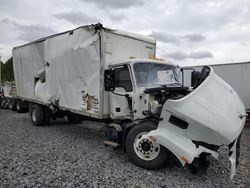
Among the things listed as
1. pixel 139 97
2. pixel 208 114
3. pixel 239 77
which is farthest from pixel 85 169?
pixel 239 77

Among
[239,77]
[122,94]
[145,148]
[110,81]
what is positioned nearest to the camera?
[145,148]

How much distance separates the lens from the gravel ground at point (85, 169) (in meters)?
4.26

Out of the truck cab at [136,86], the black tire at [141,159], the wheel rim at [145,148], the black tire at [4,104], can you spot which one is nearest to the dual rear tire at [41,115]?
the truck cab at [136,86]

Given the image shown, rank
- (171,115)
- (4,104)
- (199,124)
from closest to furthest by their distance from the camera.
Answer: (199,124), (171,115), (4,104)

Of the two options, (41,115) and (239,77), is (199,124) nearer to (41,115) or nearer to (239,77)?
(41,115)

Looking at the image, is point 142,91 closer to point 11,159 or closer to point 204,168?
point 204,168

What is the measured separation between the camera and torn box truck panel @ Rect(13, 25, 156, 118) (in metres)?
6.15

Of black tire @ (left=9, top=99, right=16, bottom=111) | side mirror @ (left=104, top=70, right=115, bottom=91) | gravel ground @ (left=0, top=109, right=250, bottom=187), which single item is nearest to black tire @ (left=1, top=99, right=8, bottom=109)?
black tire @ (left=9, top=99, right=16, bottom=111)

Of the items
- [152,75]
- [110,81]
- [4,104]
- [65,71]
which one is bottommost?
[4,104]

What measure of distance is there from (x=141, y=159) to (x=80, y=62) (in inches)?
131

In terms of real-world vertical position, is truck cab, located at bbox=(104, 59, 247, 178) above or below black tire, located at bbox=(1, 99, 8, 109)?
above

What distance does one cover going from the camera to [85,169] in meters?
4.86

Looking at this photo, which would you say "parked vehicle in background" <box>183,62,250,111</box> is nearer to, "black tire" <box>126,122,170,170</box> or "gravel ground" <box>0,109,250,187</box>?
"gravel ground" <box>0,109,250,187</box>

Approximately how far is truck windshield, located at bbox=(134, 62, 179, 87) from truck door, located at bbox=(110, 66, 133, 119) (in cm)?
24
